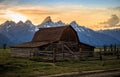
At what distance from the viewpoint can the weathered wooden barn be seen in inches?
1968

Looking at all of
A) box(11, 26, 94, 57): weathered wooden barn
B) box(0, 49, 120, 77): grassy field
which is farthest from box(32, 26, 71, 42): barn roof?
box(0, 49, 120, 77): grassy field

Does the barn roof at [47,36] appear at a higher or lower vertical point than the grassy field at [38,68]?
higher

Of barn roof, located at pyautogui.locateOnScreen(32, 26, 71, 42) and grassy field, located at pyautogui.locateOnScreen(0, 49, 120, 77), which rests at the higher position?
barn roof, located at pyautogui.locateOnScreen(32, 26, 71, 42)

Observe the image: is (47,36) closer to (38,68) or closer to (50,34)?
(50,34)

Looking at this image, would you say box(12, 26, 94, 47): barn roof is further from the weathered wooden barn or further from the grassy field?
the grassy field

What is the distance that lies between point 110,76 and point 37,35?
40.9 meters

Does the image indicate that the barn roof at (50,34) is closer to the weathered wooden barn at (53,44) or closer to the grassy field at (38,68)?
the weathered wooden barn at (53,44)

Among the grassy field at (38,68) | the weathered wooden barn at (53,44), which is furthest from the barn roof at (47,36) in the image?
the grassy field at (38,68)

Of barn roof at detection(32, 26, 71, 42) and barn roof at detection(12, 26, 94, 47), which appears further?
barn roof at detection(32, 26, 71, 42)

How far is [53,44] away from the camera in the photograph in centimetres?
5156

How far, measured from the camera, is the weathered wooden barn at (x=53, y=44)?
49991 mm

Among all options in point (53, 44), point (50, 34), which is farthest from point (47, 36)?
point (53, 44)

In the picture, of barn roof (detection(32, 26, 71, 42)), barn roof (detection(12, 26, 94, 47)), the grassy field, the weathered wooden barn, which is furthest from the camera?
barn roof (detection(32, 26, 71, 42))

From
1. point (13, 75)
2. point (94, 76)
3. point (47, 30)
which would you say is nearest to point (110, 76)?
point (94, 76)
